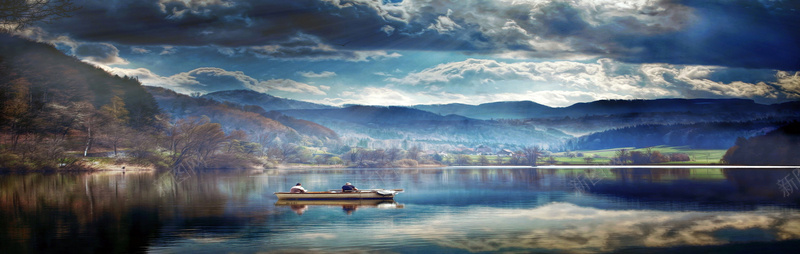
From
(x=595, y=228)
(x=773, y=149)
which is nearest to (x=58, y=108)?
(x=595, y=228)

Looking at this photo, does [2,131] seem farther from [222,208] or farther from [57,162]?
[222,208]

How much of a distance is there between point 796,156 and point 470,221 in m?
148

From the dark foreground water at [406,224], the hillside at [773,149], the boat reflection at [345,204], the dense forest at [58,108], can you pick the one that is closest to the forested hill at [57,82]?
the dense forest at [58,108]

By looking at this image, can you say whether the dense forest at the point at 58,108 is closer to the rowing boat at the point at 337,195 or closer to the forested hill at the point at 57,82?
the forested hill at the point at 57,82

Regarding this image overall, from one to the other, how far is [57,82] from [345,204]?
14417cm

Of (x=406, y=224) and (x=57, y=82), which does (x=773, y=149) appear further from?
(x=57, y=82)

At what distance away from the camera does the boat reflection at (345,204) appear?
41.7 metres

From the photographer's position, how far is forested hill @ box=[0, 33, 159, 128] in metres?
143

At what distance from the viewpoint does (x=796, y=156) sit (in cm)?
14362

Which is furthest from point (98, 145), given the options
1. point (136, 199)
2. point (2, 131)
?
point (136, 199)

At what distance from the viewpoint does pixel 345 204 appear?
44531 mm

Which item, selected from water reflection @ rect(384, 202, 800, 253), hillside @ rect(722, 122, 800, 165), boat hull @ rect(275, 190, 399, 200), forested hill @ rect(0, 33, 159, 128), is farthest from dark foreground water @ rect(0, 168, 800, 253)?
hillside @ rect(722, 122, 800, 165)

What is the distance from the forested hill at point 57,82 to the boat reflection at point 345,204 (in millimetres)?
103133

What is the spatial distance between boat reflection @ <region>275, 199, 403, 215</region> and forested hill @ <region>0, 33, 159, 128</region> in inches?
4060
